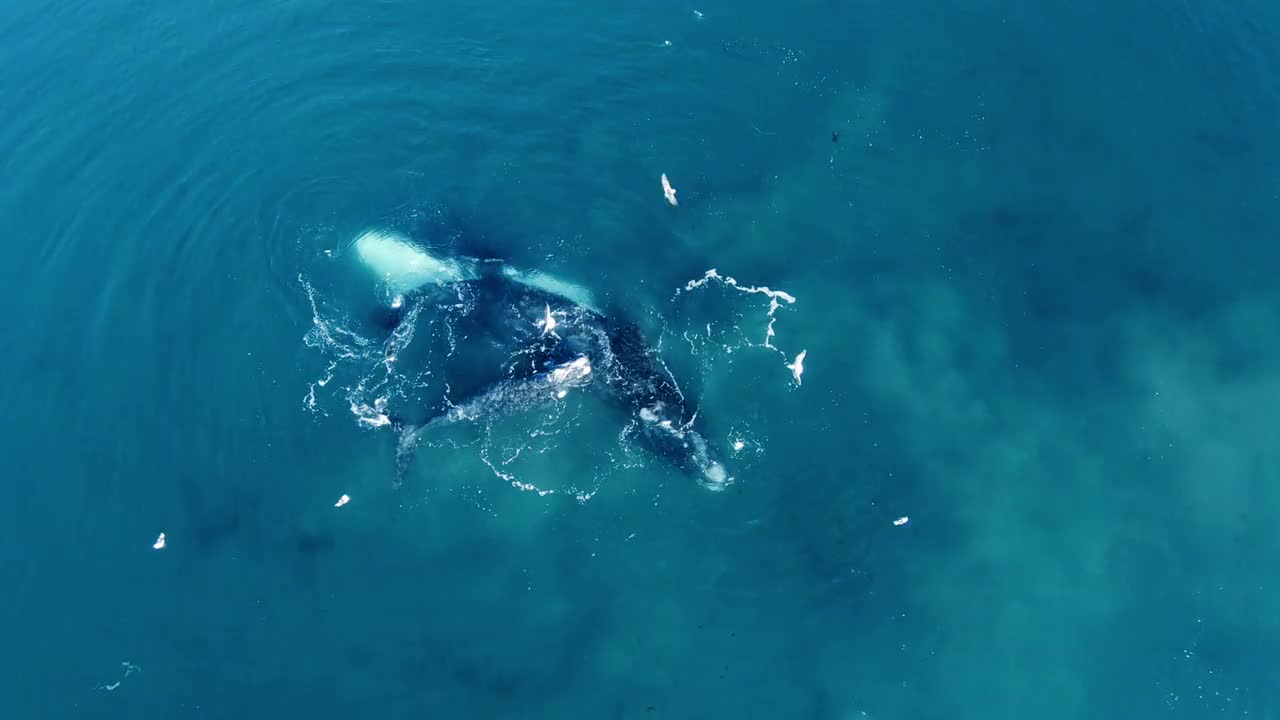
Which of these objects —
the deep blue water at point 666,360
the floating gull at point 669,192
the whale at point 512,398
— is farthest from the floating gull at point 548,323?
the floating gull at point 669,192

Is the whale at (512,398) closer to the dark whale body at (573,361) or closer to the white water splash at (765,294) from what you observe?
the dark whale body at (573,361)

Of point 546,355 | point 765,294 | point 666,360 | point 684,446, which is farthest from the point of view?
point 765,294

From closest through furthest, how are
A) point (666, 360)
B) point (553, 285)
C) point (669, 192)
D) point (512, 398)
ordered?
point (512, 398) → point (666, 360) → point (553, 285) → point (669, 192)

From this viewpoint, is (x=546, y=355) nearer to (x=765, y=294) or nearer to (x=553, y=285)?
(x=553, y=285)

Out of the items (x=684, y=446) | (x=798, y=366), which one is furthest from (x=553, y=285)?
(x=798, y=366)

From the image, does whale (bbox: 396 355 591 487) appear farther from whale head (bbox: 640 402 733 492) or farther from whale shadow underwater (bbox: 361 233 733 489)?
whale head (bbox: 640 402 733 492)

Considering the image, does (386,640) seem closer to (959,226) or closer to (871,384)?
(871,384)

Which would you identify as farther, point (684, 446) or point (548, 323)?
point (548, 323)

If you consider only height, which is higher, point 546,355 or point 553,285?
point 553,285

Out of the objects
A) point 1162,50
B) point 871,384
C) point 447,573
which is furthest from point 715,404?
point 1162,50
